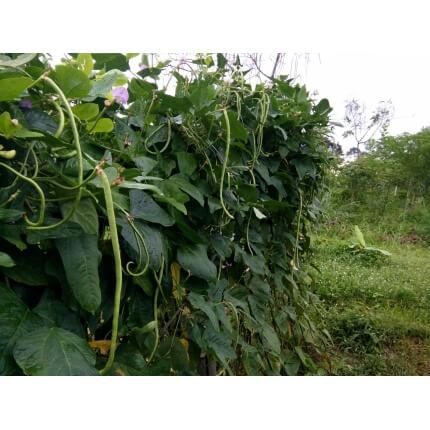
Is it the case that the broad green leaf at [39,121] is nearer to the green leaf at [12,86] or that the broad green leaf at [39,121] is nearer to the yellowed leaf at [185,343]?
the green leaf at [12,86]

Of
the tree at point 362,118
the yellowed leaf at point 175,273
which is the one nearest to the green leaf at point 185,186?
the yellowed leaf at point 175,273

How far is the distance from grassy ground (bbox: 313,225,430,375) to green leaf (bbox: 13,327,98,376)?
1595 mm

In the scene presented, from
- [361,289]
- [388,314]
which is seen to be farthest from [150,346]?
[361,289]

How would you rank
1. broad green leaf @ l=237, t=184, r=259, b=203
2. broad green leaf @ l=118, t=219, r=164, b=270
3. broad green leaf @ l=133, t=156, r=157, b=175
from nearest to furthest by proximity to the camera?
broad green leaf @ l=118, t=219, r=164, b=270 < broad green leaf @ l=133, t=156, r=157, b=175 < broad green leaf @ l=237, t=184, r=259, b=203

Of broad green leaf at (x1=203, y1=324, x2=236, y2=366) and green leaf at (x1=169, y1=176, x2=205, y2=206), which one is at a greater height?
green leaf at (x1=169, y1=176, x2=205, y2=206)

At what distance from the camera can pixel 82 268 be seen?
0.43m

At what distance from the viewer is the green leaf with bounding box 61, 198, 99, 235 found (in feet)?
1.41

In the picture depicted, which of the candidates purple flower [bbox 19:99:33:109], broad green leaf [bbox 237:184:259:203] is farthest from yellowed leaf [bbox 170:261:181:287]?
purple flower [bbox 19:99:33:109]

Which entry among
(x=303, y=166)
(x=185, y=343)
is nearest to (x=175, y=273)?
(x=185, y=343)

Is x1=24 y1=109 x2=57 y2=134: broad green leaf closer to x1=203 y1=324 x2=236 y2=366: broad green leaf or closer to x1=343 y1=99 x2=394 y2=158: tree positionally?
x1=203 y1=324 x2=236 y2=366: broad green leaf

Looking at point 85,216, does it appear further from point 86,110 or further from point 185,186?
point 185,186

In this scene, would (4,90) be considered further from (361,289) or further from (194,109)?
(361,289)

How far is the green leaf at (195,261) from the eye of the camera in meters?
0.63

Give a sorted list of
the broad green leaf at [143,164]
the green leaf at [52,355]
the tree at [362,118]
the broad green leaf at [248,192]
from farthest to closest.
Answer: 1. the tree at [362,118]
2. the broad green leaf at [248,192]
3. the broad green leaf at [143,164]
4. the green leaf at [52,355]
